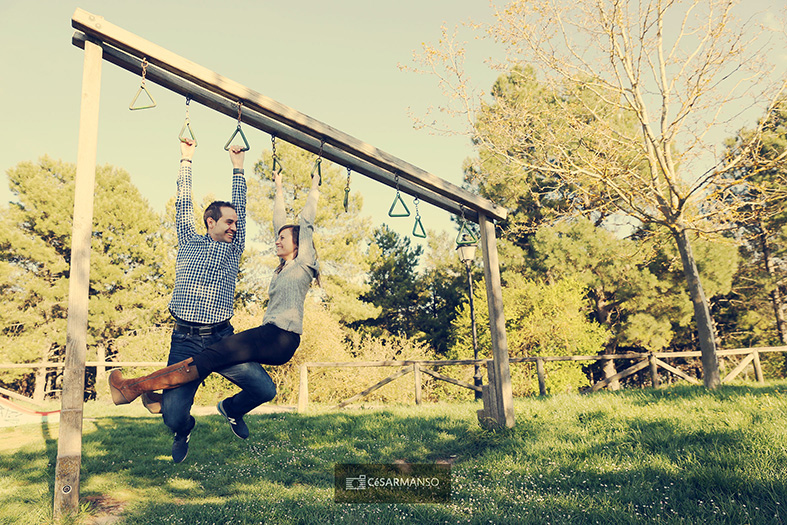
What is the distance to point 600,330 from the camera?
20953 millimetres

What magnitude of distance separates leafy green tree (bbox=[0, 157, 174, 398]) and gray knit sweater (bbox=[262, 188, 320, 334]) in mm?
21990

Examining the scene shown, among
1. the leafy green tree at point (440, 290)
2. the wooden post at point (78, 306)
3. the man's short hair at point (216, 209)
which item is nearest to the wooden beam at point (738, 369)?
the man's short hair at point (216, 209)

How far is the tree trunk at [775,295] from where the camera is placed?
23.2 metres

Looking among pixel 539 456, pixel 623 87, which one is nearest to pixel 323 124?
pixel 539 456

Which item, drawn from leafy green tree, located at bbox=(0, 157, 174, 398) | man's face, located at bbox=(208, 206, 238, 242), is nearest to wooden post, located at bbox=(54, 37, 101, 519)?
man's face, located at bbox=(208, 206, 238, 242)

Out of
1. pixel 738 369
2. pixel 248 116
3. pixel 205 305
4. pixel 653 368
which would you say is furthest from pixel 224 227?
pixel 738 369

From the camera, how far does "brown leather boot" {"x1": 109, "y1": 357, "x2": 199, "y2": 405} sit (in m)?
3.26

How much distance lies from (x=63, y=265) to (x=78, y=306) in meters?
24.1

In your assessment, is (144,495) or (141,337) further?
(141,337)

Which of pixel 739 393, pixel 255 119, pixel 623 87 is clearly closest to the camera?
pixel 255 119

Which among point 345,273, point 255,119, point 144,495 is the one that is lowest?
point 144,495

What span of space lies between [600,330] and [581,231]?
5003mm

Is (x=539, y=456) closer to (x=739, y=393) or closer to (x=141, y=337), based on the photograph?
(x=739, y=393)

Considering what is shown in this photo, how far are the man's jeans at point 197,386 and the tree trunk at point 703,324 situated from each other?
26.6 feet
